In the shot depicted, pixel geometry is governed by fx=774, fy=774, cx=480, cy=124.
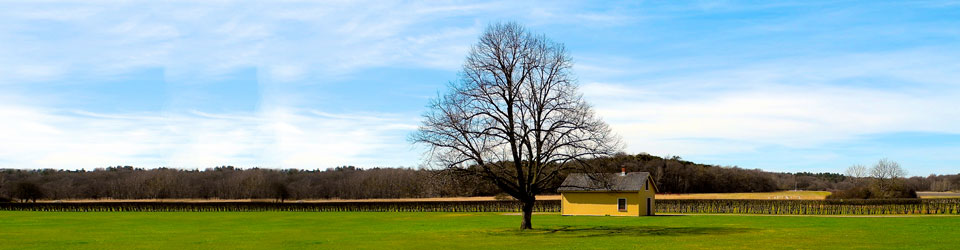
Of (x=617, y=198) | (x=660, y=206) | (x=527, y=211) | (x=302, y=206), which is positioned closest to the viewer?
A: (x=527, y=211)

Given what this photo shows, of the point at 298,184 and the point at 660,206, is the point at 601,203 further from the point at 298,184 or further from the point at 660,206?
the point at 298,184

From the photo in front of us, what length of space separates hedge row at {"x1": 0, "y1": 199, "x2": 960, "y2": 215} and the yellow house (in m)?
12.9

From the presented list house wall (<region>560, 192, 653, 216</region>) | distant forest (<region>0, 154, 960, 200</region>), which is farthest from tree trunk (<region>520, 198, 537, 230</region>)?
distant forest (<region>0, 154, 960, 200</region>)

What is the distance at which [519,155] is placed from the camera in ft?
119

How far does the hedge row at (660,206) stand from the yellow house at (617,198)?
507 inches

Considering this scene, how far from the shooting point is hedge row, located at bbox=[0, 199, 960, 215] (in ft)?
237

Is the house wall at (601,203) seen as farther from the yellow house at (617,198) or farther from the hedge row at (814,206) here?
the hedge row at (814,206)

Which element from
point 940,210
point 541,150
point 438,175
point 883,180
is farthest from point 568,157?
point 883,180

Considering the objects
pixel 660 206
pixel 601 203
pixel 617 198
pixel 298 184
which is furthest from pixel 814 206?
pixel 298 184

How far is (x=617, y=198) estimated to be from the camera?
206ft

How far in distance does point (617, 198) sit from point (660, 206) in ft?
48.7

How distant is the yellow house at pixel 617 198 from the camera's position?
204 ft

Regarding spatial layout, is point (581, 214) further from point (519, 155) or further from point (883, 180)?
point (883, 180)

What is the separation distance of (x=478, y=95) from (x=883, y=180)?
76.0 m
